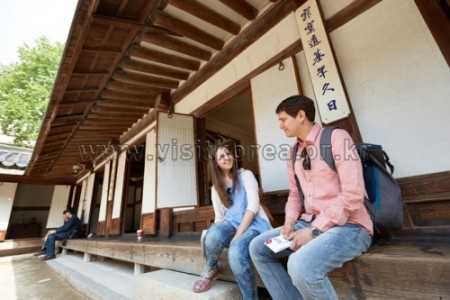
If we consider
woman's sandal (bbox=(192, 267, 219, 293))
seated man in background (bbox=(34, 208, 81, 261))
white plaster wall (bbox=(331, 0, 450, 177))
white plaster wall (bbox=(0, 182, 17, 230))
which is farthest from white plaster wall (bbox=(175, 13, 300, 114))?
white plaster wall (bbox=(0, 182, 17, 230))

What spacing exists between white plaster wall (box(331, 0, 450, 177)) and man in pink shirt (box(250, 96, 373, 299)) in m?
1.02

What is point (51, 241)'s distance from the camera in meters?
7.18

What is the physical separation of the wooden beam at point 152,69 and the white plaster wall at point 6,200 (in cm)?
1015

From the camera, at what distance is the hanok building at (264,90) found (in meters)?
1.78

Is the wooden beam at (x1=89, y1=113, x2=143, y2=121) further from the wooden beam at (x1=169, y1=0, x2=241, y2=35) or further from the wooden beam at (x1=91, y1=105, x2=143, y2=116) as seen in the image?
the wooden beam at (x1=169, y1=0, x2=241, y2=35)

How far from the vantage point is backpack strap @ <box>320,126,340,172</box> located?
1.30 metres

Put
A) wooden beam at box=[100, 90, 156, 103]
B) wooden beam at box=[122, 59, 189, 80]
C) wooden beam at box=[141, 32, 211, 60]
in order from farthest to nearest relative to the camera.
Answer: wooden beam at box=[100, 90, 156, 103] < wooden beam at box=[122, 59, 189, 80] < wooden beam at box=[141, 32, 211, 60]

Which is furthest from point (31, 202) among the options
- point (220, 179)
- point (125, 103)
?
point (220, 179)

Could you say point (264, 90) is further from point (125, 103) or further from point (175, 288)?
point (125, 103)

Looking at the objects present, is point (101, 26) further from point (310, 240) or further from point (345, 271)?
point (345, 271)

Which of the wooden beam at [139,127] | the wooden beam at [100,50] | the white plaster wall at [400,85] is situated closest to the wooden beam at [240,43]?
the white plaster wall at [400,85]

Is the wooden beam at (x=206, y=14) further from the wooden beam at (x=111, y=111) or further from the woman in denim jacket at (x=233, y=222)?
the wooden beam at (x=111, y=111)

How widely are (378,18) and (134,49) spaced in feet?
10.8

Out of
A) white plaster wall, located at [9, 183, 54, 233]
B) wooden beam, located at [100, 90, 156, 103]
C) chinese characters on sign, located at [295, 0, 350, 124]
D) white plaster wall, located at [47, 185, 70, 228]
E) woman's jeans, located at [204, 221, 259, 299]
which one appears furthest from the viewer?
white plaster wall, located at [47, 185, 70, 228]
